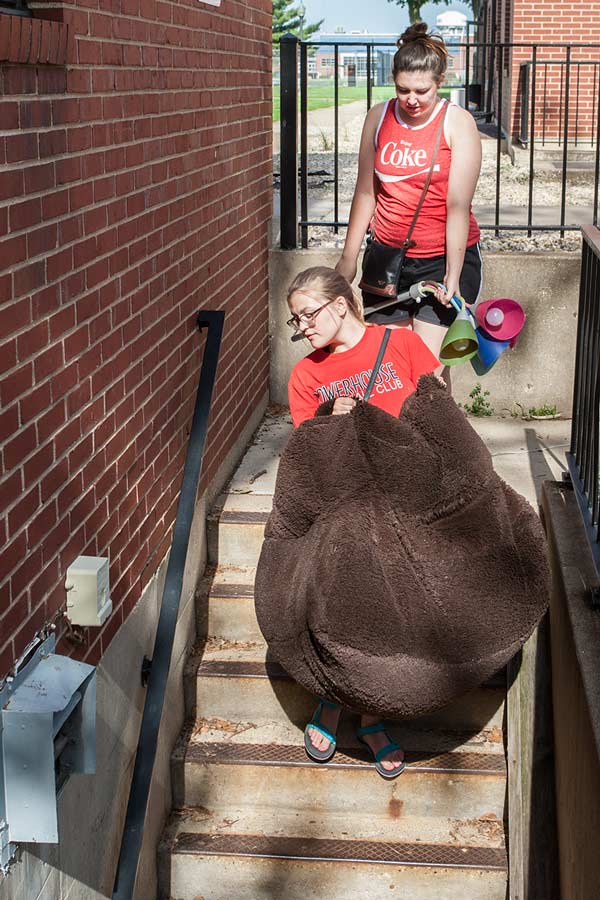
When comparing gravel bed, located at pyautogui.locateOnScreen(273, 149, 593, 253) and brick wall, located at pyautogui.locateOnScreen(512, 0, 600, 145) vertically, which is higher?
brick wall, located at pyautogui.locateOnScreen(512, 0, 600, 145)

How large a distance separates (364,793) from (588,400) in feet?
5.89

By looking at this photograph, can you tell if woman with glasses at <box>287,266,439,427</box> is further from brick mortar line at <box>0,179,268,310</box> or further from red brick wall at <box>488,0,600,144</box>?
red brick wall at <box>488,0,600,144</box>

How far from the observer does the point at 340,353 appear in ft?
12.5

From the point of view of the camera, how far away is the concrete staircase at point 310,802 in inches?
170

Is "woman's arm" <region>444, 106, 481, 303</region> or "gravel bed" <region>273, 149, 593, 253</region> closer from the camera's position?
"woman's arm" <region>444, 106, 481, 303</region>

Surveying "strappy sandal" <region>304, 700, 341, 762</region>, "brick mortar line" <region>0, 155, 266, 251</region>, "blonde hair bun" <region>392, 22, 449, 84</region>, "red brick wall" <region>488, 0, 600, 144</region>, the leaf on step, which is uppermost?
"red brick wall" <region>488, 0, 600, 144</region>

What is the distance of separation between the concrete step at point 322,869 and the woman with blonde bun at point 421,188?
6.40ft

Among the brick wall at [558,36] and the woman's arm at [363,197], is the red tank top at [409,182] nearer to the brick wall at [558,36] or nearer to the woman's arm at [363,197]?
the woman's arm at [363,197]

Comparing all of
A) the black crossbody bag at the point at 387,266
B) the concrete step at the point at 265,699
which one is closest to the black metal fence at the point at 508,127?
the black crossbody bag at the point at 387,266

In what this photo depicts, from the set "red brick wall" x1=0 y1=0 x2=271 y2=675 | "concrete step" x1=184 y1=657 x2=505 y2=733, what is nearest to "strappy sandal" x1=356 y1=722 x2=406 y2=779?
"concrete step" x1=184 y1=657 x2=505 y2=733

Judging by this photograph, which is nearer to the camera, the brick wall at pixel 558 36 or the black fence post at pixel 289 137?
the black fence post at pixel 289 137

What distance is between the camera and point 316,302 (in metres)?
3.66

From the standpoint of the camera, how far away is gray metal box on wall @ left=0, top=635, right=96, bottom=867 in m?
2.67

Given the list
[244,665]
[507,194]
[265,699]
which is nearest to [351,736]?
[265,699]
